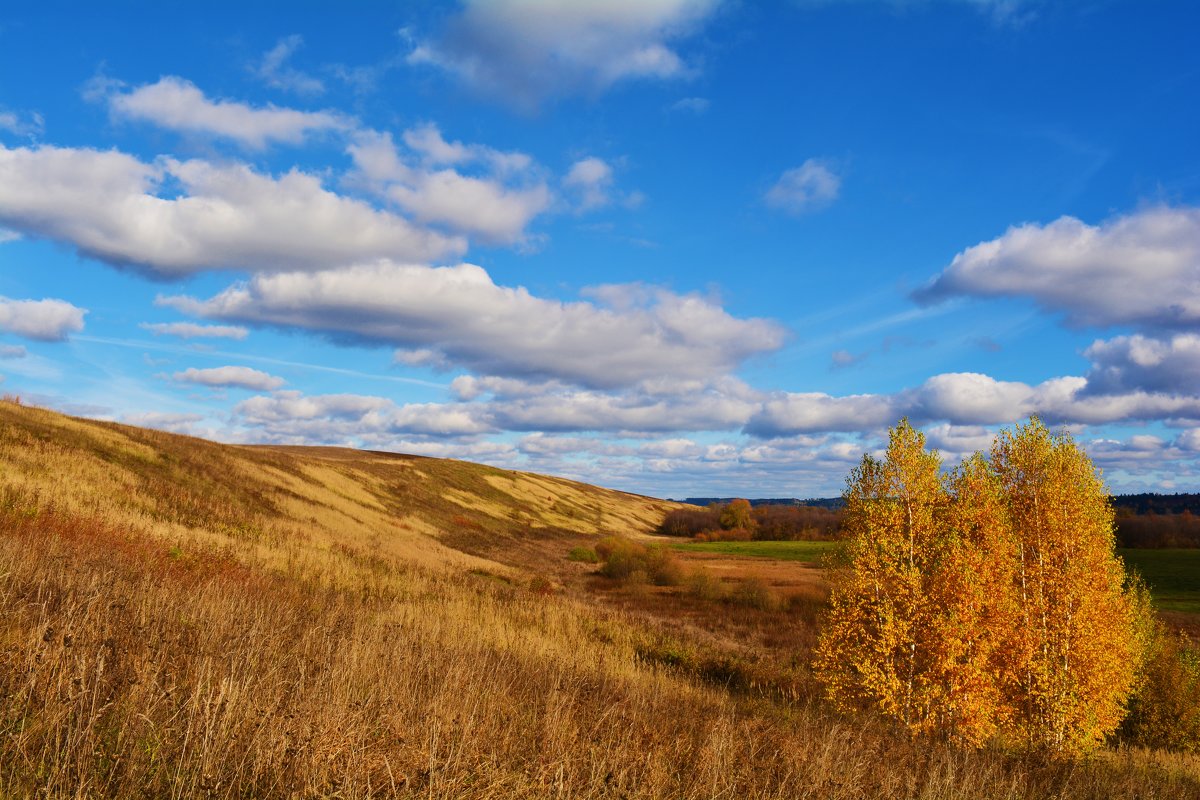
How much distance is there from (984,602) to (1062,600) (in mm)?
8019

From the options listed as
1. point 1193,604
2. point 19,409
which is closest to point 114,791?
point 19,409

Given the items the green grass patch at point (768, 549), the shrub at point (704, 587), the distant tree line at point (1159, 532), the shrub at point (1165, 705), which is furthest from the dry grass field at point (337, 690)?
the distant tree line at point (1159, 532)

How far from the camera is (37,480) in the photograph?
21.4 meters

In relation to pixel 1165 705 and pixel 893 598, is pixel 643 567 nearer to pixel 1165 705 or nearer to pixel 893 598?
pixel 1165 705

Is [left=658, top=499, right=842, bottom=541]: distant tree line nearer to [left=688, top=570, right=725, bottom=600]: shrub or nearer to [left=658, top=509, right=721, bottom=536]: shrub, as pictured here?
[left=658, top=509, right=721, bottom=536]: shrub

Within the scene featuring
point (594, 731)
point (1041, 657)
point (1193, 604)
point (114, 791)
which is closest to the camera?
point (114, 791)

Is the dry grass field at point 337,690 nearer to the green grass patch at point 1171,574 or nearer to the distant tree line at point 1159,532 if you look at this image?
the green grass patch at point 1171,574

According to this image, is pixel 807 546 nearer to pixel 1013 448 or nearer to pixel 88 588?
pixel 1013 448

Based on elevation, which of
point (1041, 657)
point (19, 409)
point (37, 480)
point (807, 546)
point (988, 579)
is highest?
point (19, 409)

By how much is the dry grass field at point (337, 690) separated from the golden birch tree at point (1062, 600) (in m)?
3.13

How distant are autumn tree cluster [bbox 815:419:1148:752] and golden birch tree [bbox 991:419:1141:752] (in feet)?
0.18

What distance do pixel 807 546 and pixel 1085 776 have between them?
119573 millimetres

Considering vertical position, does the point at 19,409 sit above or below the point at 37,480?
above

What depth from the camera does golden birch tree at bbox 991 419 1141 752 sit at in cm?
2505
